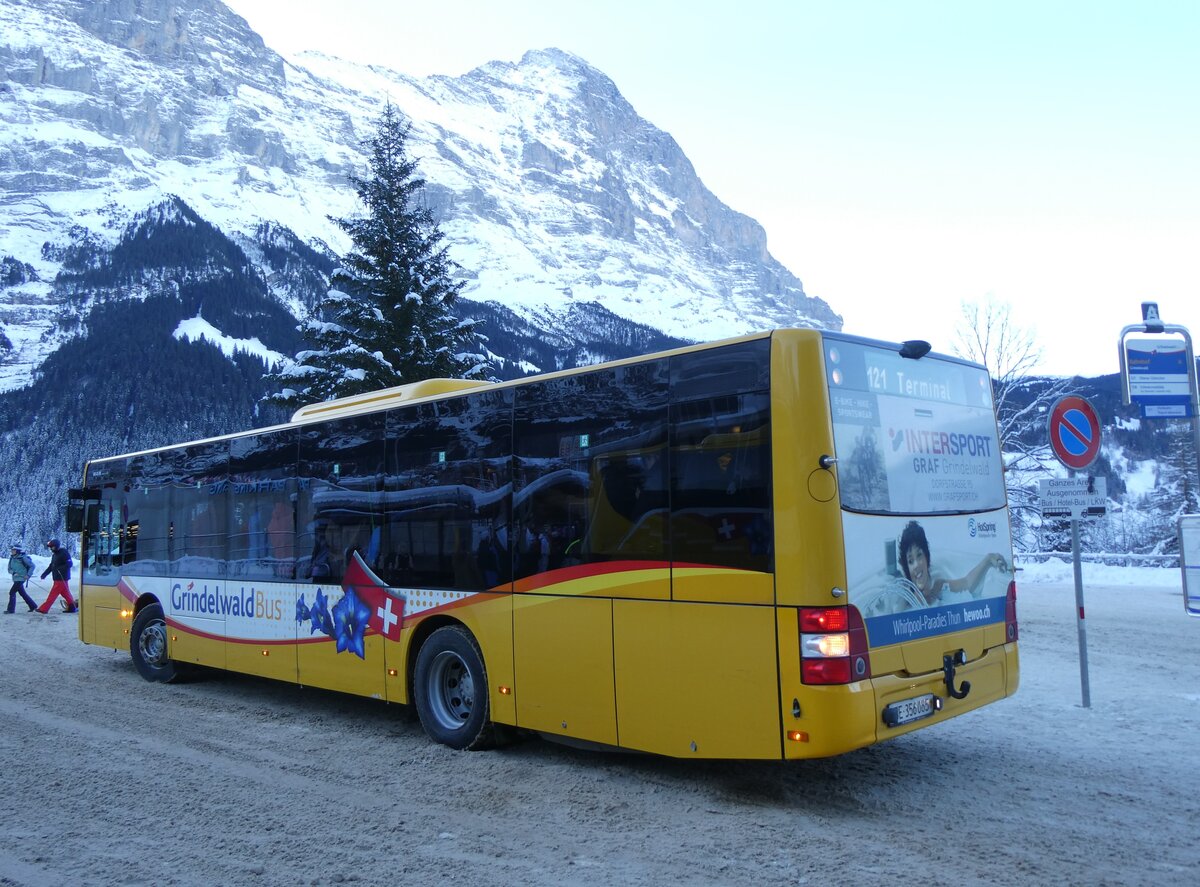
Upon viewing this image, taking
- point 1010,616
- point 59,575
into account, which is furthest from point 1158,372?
point 59,575

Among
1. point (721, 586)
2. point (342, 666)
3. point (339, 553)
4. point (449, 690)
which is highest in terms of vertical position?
point (339, 553)

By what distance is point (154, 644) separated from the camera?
35.5 ft

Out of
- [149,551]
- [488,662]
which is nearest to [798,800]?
[488,662]

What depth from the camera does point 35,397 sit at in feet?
333

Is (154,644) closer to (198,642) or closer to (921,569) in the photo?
(198,642)

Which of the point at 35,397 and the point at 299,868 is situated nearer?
the point at 299,868

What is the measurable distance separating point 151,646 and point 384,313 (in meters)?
12.1

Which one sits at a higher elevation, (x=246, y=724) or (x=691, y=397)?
(x=691, y=397)

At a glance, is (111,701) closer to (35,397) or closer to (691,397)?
(691,397)

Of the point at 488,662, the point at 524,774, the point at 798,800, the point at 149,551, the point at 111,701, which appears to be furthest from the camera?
the point at 149,551

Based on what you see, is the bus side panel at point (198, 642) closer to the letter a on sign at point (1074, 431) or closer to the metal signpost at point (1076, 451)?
the metal signpost at point (1076, 451)

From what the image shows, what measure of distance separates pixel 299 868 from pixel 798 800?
2.97 meters

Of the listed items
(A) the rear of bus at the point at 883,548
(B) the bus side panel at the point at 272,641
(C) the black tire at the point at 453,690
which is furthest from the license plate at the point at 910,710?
(B) the bus side panel at the point at 272,641

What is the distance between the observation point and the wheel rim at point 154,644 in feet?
35.1
